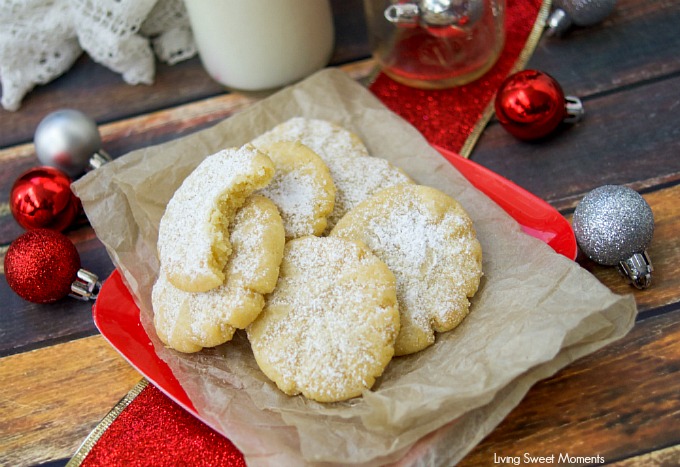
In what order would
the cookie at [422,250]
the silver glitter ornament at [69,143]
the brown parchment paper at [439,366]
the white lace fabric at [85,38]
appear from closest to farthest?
the brown parchment paper at [439,366], the cookie at [422,250], the silver glitter ornament at [69,143], the white lace fabric at [85,38]

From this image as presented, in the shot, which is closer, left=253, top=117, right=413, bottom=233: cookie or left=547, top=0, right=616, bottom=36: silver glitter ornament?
left=253, top=117, right=413, bottom=233: cookie

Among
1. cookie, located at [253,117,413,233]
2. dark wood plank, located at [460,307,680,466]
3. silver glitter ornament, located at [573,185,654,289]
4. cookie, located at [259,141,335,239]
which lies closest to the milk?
cookie, located at [253,117,413,233]

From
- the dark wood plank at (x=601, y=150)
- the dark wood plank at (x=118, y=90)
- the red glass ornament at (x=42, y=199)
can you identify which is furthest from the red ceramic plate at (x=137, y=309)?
the dark wood plank at (x=118, y=90)

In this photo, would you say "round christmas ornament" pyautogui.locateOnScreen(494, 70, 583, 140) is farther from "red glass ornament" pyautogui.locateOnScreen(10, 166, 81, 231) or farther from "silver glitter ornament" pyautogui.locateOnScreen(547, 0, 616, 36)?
"red glass ornament" pyautogui.locateOnScreen(10, 166, 81, 231)

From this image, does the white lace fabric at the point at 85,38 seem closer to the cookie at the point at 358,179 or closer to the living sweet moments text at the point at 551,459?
the cookie at the point at 358,179

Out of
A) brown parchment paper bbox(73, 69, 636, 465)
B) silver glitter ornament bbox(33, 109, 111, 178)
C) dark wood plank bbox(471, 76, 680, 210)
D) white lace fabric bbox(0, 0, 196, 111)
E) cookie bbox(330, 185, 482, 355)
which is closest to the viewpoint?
brown parchment paper bbox(73, 69, 636, 465)

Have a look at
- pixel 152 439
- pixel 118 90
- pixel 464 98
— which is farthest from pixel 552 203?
pixel 118 90
